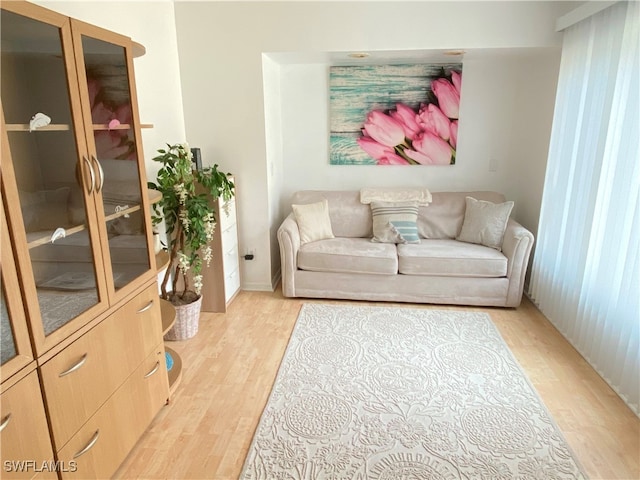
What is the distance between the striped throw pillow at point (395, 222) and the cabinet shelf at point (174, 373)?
1.98m

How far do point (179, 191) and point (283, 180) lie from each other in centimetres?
168

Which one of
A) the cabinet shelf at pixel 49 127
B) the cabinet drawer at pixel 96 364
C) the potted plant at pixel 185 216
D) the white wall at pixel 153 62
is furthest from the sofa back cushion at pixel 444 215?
the cabinet shelf at pixel 49 127

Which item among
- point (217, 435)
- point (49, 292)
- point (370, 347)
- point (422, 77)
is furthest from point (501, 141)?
point (49, 292)

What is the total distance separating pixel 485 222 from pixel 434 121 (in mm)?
1128

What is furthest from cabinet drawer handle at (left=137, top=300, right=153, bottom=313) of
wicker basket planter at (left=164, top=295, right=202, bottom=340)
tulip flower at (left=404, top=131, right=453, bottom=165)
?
tulip flower at (left=404, top=131, right=453, bottom=165)

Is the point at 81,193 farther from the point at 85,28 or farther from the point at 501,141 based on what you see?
the point at 501,141

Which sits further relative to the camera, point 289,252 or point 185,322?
point 289,252

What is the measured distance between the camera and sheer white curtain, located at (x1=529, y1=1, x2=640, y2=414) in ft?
7.29

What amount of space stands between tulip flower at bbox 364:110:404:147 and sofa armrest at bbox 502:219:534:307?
1404 millimetres

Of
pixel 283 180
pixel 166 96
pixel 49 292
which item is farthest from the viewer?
pixel 283 180

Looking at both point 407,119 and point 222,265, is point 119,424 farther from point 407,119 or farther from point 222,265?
point 407,119

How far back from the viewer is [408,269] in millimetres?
3414

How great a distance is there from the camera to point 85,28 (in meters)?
1.47

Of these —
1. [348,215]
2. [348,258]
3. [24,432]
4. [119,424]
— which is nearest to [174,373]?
[119,424]
